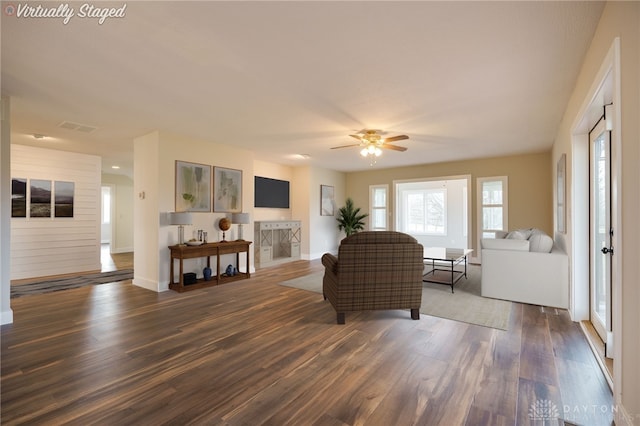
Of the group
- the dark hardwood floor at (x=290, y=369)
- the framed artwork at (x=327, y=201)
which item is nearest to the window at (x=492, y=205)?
the dark hardwood floor at (x=290, y=369)

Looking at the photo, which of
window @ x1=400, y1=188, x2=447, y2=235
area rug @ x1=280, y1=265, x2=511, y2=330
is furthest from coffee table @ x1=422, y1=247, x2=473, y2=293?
window @ x1=400, y1=188, x2=447, y2=235

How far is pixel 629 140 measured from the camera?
1444mm

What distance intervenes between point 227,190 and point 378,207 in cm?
470

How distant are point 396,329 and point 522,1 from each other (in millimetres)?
2834

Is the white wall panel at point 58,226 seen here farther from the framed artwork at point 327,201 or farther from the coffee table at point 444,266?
the coffee table at point 444,266

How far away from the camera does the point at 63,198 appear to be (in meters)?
5.88

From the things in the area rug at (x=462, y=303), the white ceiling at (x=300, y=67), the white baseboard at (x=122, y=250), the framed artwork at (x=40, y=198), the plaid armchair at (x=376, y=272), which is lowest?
the area rug at (x=462, y=303)

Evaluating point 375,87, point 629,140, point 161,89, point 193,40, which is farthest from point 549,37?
point 161,89

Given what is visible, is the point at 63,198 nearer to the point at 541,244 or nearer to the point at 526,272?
the point at 526,272

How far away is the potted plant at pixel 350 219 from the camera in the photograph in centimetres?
866

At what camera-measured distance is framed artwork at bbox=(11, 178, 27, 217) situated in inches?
211

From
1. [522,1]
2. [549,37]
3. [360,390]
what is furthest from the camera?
[549,37]

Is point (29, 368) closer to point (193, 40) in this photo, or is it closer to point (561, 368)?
point (193, 40)

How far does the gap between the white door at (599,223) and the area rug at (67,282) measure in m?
6.81
